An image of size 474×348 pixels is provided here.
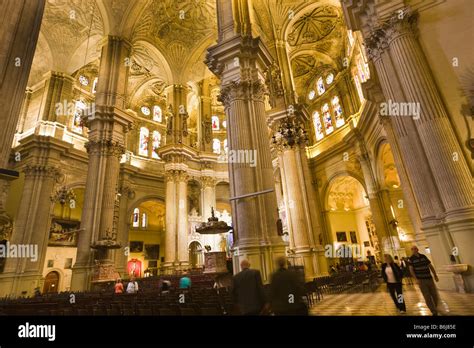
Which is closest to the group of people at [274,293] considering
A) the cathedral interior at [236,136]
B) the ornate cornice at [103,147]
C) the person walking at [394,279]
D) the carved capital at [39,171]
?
the person walking at [394,279]

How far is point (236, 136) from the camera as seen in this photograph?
888 centimetres

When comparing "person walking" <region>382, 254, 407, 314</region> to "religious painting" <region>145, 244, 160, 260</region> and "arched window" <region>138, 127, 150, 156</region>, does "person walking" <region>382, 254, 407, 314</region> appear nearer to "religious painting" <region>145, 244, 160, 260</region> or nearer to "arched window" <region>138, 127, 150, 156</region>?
"arched window" <region>138, 127, 150, 156</region>

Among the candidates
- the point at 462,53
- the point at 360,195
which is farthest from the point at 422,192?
the point at 360,195

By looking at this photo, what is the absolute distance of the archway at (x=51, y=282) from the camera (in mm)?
16984

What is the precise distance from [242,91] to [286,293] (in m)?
7.69

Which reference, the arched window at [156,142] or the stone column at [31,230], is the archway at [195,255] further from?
the stone column at [31,230]

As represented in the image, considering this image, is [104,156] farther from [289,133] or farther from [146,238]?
[146,238]

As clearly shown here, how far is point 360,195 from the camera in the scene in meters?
22.2

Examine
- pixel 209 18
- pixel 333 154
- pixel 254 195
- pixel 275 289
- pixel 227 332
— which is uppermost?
pixel 209 18

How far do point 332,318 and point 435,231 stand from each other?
572 cm

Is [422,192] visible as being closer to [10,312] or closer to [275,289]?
[275,289]

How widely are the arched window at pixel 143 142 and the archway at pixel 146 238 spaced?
4.58 m

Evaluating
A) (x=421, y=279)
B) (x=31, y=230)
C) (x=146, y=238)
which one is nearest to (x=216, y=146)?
(x=146, y=238)

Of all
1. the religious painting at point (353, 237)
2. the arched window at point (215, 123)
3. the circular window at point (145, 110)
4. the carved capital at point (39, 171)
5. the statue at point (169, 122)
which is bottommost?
the religious painting at point (353, 237)
